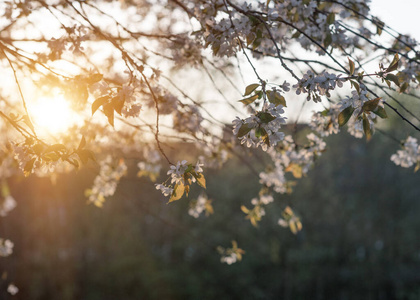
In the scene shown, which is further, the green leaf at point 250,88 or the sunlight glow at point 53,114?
the sunlight glow at point 53,114

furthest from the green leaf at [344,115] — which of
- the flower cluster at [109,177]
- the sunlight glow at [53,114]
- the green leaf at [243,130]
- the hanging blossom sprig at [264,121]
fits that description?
the flower cluster at [109,177]

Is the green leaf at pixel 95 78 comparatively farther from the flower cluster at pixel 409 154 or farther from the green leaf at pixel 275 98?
the flower cluster at pixel 409 154

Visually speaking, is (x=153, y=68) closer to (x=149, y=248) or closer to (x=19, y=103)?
(x=19, y=103)

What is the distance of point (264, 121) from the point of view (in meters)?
1.25

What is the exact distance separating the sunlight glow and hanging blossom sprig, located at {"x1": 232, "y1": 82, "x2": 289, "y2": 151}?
1.45 meters

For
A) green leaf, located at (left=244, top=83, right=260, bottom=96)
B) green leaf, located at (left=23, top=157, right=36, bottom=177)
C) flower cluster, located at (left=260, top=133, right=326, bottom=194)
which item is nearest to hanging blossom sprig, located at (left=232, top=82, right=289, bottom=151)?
green leaf, located at (left=244, top=83, right=260, bottom=96)

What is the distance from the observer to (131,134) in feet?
10.3

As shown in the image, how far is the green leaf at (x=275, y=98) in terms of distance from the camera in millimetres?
Result: 1322

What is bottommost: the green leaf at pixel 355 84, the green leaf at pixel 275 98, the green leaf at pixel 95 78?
the green leaf at pixel 95 78

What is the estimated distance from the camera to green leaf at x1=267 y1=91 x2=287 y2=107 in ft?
4.34

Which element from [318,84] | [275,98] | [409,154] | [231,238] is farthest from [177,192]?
[231,238]

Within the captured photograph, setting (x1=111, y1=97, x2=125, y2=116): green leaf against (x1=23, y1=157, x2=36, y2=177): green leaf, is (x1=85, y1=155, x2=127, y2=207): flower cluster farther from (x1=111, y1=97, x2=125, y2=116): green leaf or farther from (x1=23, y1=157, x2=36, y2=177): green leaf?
(x1=111, y1=97, x2=125, y2=116): green leaf

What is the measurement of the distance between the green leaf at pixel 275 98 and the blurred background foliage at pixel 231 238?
6654mm

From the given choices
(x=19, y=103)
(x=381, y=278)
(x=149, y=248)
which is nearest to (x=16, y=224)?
(x=149, y=248)
